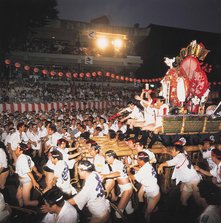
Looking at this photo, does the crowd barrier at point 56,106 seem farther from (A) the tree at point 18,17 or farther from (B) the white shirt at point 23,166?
(B) the white shirt at point 23,166

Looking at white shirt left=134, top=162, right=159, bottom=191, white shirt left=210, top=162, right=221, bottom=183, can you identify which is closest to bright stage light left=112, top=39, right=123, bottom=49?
white shirt left=210, top=162, right=221, bottom=183

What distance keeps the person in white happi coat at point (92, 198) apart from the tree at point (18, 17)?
1739 centimetres

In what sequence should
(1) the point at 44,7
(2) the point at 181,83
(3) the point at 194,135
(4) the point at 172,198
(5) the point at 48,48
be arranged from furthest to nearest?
(5) the point at 48,48
(1) the point at 44,7
(2) the point at 181,83
(3) the point at 194,135
(4) the point at 172,198

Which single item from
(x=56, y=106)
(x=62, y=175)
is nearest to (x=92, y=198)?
(x=62, y=175)

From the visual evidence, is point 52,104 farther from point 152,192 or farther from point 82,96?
point 152,192

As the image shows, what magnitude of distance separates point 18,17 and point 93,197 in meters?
18.4

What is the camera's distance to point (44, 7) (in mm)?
20453

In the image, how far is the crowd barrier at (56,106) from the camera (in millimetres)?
15097

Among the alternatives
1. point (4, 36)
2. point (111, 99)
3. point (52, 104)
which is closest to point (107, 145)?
point (52, 104)

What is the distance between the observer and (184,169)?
17.9 ft

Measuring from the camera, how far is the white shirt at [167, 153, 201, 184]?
17.7 ft

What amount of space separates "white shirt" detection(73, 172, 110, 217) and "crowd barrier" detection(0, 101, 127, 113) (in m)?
12.5

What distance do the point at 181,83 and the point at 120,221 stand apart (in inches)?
243

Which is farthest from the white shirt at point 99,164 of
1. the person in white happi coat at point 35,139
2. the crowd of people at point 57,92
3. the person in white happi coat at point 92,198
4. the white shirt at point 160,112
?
the crowd of people at point 57,92
